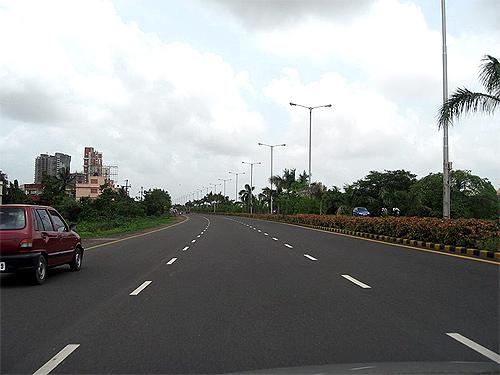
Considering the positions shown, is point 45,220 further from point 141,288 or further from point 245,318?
point 245,318

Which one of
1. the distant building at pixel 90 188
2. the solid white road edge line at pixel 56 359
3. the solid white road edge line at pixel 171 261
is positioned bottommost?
the solid white road edge line at pixel 171 261

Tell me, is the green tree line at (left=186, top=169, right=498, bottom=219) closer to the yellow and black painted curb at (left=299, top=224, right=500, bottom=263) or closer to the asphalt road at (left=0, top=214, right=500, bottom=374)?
the yellow and black painted curb at (left=299, top=224, right=500, bottom=263)

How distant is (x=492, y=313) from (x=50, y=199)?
51883mm

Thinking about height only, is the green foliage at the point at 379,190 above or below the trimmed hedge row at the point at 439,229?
above

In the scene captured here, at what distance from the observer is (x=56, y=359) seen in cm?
534

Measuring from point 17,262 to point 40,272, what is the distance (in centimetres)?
68

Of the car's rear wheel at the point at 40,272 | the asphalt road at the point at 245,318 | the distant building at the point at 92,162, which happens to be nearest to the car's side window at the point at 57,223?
the asphalt road at the point at 245,318

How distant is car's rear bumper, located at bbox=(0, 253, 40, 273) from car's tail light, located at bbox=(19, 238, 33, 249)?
14cm

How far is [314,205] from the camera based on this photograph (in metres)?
63.0

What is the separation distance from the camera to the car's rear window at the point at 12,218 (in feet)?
34.2

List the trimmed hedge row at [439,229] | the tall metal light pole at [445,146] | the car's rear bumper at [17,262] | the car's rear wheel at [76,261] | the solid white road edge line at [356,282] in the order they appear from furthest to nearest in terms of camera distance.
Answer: the tall metal light pole at [445,146] → the trimmed hedge row at [439,229] → the car's rear wheel at [76,261] → the solid white road edge line at [356,282] → the car's rear bumper at [17,262]

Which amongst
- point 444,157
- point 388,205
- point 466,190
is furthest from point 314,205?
point 444,157

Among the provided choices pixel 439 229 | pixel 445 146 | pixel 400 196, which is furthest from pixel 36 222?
pixel 400 196

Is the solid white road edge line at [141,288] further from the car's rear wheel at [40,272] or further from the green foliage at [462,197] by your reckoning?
the green foliage at [462,197]
